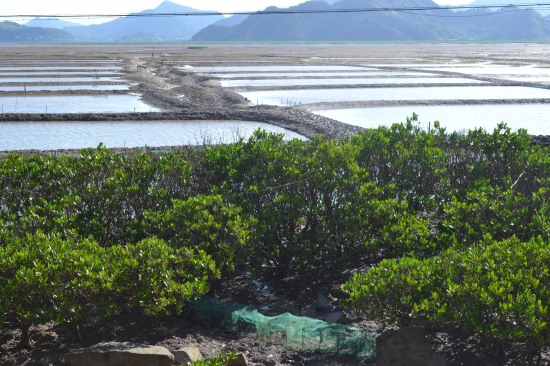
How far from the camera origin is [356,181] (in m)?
7.89

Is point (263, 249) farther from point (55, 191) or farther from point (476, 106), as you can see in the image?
point (476, 106)

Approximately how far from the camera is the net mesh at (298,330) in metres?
5.91

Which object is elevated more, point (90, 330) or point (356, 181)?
point (356, 181)

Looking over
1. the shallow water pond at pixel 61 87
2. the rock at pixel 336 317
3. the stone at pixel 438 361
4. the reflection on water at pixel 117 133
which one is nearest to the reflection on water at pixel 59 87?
the shallow water pond at pixel 61 87

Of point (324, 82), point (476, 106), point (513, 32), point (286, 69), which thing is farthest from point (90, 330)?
point (513, 32)

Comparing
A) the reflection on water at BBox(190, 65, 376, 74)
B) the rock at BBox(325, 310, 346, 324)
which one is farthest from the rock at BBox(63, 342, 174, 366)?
the reflection on water at BBox(190, 65, 376, 74)

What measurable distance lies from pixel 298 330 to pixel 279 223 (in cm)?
182

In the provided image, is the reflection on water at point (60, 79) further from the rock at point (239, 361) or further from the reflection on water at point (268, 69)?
the rock at point (239, 361)

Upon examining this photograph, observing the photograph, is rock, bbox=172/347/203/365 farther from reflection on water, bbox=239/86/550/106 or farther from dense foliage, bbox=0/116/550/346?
reflection on water, bbox=239/86/550/106

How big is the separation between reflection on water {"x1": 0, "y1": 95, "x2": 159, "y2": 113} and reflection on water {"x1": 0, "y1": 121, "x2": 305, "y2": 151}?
10.7ft

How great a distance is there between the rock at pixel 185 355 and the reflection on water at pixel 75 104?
66.3ft

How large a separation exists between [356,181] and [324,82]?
97.9ft

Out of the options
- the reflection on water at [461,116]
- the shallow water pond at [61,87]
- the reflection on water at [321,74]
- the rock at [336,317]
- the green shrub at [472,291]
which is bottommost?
the rock at [336,317]

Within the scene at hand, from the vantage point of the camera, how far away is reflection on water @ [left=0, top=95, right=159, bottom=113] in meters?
25.1
